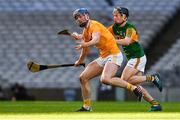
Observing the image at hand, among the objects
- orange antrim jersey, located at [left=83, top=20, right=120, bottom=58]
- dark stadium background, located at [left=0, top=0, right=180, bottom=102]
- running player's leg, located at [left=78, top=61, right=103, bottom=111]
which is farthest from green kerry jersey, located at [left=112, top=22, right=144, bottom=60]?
dark stadium background, located at [left=0, top=0, right=180, bottom=102]

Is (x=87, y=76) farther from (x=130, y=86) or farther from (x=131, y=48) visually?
(x=131, y=48)

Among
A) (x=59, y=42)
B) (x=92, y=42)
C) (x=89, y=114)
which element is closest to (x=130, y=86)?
(x=92, y=42)

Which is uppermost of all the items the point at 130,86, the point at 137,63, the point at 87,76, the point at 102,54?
A: the point at 102,54

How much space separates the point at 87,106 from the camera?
13656mm

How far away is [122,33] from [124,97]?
12705 millimetres

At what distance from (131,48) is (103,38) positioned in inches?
39.8

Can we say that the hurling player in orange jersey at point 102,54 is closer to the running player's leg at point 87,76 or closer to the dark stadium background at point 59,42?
the running player's leg at point 87,76

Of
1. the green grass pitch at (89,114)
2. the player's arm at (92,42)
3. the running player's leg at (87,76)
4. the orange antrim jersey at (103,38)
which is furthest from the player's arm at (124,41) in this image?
the green grass pitch at (89,114)

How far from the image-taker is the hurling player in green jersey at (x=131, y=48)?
1395 centimetres

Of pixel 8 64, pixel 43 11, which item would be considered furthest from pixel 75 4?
pixel 8 64

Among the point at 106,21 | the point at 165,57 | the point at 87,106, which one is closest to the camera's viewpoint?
the point at 87,106

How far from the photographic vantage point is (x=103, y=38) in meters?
13.4

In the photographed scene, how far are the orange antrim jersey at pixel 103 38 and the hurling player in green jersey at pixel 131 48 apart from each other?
0.30m

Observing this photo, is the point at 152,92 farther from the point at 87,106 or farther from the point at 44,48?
the point at 87,106
